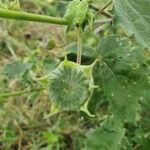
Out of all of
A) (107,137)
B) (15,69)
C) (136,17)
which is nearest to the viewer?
(136,17)

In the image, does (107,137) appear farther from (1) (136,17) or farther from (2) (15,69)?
(1) (136,17)

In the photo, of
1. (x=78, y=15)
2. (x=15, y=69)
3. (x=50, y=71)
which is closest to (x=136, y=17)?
(x=78, y=15)

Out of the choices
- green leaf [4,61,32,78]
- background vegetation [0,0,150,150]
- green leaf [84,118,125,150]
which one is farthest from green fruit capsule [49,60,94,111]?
green leaf [4,61,32,78]

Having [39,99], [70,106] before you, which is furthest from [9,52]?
[70,106]

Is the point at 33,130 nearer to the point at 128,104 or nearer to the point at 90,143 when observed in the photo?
the point at 90,143

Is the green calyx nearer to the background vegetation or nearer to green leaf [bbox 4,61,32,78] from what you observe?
the background vegetation

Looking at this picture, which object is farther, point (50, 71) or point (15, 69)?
point (15, 69)
